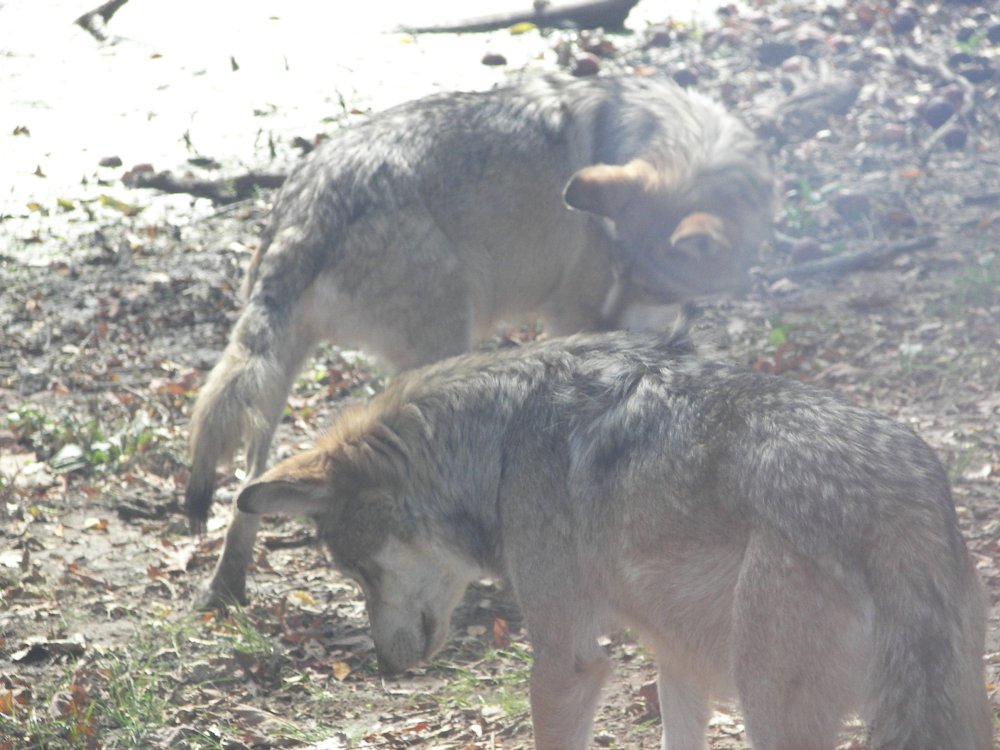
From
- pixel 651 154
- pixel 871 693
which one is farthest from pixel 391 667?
pixel 651 154

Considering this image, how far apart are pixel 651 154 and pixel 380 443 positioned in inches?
121

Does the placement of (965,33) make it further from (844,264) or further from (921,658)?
(921,658)

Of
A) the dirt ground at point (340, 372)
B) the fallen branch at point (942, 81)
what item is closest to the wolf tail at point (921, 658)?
the dirt ground at point (340, 372)

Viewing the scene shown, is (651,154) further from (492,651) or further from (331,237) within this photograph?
(492,651)

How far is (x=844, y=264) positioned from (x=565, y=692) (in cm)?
535

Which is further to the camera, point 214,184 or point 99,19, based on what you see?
point 99,19

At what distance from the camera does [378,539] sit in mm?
4113

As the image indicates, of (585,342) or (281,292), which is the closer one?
(585,342)

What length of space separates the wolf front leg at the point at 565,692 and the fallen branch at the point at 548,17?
29.6 ft

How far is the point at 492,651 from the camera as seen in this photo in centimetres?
497

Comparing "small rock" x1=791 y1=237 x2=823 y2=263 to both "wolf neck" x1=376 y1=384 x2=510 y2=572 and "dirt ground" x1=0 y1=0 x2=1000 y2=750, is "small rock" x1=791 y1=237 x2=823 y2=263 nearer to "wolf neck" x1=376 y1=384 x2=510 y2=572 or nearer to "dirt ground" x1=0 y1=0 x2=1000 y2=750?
"dirt ground" x1=0 y1=0 x2=1000 y2=750

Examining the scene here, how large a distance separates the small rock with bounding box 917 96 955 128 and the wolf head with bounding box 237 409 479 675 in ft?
24.2

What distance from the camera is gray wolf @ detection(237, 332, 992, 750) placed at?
9.70 feet

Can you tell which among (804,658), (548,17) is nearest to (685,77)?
(548,17)
